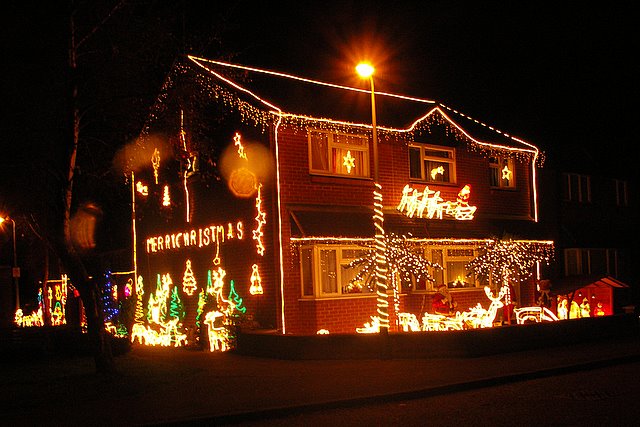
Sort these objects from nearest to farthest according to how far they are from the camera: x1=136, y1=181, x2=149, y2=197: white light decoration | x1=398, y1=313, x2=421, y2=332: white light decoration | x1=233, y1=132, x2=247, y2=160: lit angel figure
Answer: x1=398, y1=313, x2=421, y2=332: white light decoration < x1=233, y1=132, x2=247, y2=160: lit angel figure < x1=136, y1=181, x2=149, y2=197: white light decoration

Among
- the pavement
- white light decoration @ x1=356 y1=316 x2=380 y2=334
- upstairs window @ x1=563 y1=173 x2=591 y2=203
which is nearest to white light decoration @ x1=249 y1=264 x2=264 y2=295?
the pavement

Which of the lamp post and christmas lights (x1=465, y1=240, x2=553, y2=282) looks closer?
the lamp post

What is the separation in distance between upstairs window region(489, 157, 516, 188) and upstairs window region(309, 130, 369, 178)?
5.94m

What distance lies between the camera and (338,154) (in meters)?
20.5


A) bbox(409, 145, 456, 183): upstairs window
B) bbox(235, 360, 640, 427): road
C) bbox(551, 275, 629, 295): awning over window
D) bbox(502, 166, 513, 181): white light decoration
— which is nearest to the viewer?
bbox(235, 360, 640, 427): road

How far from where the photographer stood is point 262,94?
19.4m

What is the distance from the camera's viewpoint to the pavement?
10562 mm

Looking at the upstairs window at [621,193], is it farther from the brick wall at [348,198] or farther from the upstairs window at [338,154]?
the upstairs window at [338,154]

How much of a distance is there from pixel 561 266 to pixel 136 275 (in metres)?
15.7

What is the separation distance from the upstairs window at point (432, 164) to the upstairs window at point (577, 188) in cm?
721

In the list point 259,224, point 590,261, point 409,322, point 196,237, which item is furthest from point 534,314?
point 196,237

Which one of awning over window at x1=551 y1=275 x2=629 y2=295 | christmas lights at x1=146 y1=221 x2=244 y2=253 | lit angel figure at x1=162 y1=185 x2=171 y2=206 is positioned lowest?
awning over window at x1=551 y1=275 x2=629 y2=295

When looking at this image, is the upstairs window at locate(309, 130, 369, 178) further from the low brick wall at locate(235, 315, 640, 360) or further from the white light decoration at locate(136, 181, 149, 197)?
the white light decoration at locate(136, 181, 149, 197)

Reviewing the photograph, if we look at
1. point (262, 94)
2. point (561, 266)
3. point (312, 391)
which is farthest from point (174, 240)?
point (561, 266)
